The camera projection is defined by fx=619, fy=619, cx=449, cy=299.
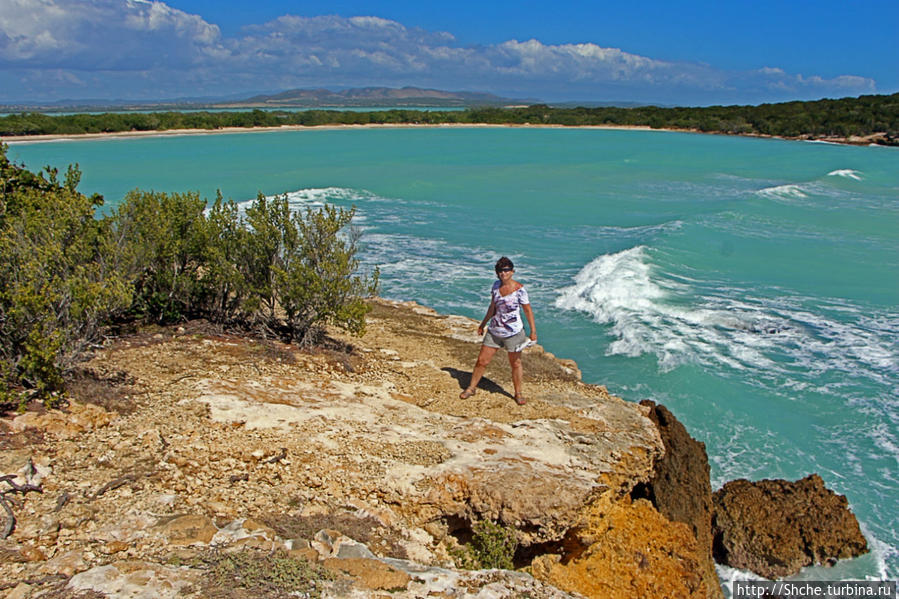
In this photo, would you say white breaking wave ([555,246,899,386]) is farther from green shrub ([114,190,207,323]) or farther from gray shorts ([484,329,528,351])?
green shrub ([114,190,207,323])

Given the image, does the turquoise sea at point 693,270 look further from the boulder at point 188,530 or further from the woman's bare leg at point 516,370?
the boulder at point 188,530

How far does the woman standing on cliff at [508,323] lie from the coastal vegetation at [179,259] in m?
1.92

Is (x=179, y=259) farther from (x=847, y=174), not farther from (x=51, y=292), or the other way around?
(x=847, y=174)

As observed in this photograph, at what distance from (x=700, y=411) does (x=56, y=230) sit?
8.76m

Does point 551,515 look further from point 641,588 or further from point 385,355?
point 385,355

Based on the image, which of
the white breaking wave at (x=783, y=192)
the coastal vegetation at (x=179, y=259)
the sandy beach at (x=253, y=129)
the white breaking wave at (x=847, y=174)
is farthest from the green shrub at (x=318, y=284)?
the sandy beach at (x=253, y=129)

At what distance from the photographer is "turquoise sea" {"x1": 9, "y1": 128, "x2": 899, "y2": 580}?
8875 millimetres

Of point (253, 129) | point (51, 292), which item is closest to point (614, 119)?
point (253, 129)

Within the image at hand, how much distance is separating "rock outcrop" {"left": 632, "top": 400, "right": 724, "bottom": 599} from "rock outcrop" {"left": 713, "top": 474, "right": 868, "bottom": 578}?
0.40 meters

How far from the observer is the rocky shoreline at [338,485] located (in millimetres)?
3822

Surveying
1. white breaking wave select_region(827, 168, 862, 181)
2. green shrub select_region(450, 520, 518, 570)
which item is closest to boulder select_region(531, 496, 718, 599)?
green shrub select_region(450, 520, 518, 570)

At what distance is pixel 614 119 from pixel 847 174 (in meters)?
59.3

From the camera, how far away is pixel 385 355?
325 inches

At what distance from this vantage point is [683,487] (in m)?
6.38
